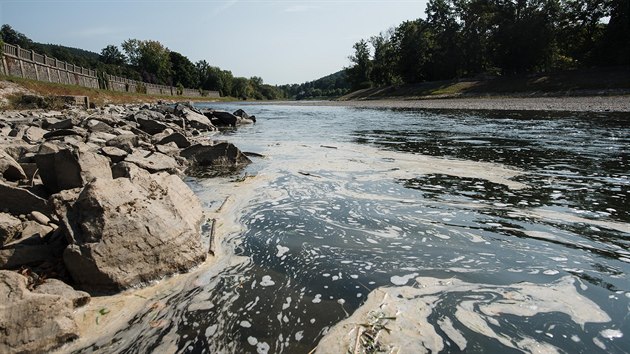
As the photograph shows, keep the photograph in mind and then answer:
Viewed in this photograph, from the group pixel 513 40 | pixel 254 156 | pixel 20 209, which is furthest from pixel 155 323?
pixel 513 40

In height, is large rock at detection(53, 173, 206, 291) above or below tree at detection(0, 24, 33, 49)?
below

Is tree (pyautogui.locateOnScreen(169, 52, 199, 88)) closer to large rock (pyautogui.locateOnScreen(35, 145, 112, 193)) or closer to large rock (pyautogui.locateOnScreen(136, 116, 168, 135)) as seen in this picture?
large rock (pyautogui.locateOnScreen(136, 116, 168, 135))

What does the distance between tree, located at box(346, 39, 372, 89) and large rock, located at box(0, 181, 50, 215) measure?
4358 inches

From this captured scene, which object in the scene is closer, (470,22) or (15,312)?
(15,312)

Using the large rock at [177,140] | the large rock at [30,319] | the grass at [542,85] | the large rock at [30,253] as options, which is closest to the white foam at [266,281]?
the large rock at [30,319]

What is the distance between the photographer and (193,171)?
31.5ft

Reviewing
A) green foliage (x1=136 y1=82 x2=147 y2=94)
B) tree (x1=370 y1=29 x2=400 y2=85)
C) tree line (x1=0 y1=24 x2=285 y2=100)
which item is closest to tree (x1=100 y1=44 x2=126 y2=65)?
tree line (x1=0 y1=24 x2=285 y2=100)

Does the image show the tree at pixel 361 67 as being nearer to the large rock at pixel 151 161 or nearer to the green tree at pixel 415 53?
the green tree at pixel 415 53

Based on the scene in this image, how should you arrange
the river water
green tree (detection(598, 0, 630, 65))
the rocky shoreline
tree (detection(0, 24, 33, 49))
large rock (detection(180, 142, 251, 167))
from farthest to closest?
tree (detection(0, 24, 33, 49))
green tree (detection(598, 0, 630, 65))
large rock (detection(180, 142, 251, 167))
the river water
the rocky shoreline

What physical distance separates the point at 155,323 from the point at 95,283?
2.77 feet

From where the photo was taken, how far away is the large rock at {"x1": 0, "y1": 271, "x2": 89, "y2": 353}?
277 centimetres

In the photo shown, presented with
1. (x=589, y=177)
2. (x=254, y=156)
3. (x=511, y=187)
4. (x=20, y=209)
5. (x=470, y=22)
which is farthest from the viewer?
(x=470, y=22)

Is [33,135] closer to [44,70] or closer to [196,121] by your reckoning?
[196,121]

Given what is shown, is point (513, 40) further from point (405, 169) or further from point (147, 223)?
point (147, 223)
